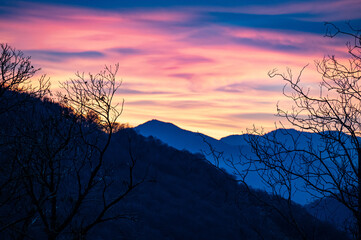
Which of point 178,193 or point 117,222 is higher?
point 178,193

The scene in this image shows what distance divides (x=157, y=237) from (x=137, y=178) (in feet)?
108

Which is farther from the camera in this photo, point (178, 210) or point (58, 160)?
point (178, 210)

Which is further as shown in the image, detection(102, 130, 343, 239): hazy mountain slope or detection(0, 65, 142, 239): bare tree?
detection(102, 130, 343, 239): hazy mountain slope

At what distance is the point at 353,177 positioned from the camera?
5516 mm

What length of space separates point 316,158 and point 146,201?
7532 centimetres

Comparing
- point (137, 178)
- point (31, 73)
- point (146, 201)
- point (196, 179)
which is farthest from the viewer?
point (196, 179)

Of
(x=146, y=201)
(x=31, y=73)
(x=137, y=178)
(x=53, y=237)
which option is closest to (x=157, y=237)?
(x=146, y=201)

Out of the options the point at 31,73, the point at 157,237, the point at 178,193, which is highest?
the point at 31,73

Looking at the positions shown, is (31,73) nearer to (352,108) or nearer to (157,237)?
(352,108)

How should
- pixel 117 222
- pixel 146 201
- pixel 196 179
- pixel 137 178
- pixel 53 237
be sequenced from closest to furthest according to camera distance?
pixel 53 237 < pixel 117 222 < pixel 146 201 < pixel 137 178 < pixel 196 179

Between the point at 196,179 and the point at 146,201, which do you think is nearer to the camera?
the point at 146,201

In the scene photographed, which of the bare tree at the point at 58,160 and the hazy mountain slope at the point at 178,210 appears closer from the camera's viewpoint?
the bare tree at the point at 58,160

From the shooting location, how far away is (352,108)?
229 inches

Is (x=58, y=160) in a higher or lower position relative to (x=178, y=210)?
higher
